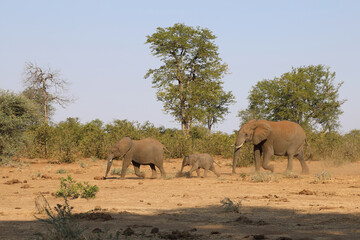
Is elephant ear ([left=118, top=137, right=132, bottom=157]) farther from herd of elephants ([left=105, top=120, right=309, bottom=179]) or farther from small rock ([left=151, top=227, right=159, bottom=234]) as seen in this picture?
small rock ([left=151, top=227, right=159, bottom=234])

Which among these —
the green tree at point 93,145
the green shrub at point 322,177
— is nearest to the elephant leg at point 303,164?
the green shrub at point 322,177

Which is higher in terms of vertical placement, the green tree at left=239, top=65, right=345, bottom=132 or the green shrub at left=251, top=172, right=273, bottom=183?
the green tree at left=239, top=65, right=345, bottom=132

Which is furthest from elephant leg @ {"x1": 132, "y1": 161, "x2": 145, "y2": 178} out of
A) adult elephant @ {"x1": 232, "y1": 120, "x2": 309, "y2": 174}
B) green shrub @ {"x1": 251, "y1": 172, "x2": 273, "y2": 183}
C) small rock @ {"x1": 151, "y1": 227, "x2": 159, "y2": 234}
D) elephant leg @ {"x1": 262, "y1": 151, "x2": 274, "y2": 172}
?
small rock @ {"x1": 151, "y1": 227, "x2": 159, "y2": 234}

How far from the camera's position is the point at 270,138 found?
58.8 feet

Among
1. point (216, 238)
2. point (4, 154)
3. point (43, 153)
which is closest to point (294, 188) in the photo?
A: point (216, 238)

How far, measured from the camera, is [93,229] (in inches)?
270

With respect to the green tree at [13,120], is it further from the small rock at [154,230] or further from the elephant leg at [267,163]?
the small rock at [154,230]

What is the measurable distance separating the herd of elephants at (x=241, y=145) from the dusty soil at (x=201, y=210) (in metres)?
1.45

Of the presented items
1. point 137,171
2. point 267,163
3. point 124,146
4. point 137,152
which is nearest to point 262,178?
point 267,163

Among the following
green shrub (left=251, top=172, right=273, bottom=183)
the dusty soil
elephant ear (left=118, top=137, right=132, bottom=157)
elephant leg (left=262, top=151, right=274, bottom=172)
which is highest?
elephant ear (left=118, top=137, right=132, bottom=157)

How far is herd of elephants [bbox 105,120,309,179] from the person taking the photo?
16.5m

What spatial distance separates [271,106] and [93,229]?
44.1 m

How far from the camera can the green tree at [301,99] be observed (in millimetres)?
47625

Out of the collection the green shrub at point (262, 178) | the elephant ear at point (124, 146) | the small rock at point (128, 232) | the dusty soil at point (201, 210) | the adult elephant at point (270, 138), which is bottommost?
the small rock at point (128, 232)
